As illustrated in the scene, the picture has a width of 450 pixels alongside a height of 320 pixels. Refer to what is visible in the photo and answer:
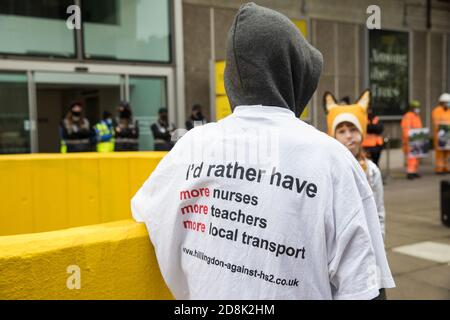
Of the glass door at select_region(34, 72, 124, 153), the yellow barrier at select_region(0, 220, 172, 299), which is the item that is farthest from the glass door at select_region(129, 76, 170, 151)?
the yellow barrier at select_region(0, 220, 172, 299)

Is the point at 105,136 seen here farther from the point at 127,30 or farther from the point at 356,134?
the point at 356,134

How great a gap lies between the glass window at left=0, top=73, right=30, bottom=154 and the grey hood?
992 centimetres

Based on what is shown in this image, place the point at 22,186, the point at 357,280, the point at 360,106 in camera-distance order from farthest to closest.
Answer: the point at 22,186 < the point at 360,106 < the point at 357,280

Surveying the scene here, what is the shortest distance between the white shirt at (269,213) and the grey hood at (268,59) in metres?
0.05

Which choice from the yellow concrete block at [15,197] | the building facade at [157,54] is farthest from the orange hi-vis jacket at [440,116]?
the yellow concrete block at [15,197]

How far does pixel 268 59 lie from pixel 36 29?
34.1 ft

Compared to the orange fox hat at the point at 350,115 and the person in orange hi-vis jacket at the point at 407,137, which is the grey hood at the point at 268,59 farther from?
the person in orange hi-vis jacket at the point at 407,137

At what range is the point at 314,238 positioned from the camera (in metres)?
1.40

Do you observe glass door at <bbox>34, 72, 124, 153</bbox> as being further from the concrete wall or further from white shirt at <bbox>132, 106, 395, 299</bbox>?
white shirt at <bbox>132, 106, 395, 299</bbox>

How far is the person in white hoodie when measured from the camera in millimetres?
1389

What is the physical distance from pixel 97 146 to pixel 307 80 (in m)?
9.37

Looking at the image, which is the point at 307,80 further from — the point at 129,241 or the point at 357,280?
the point at 129,241

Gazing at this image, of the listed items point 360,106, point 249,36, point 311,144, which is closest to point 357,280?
point 311,144

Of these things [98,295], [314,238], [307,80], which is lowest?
[98,295]
